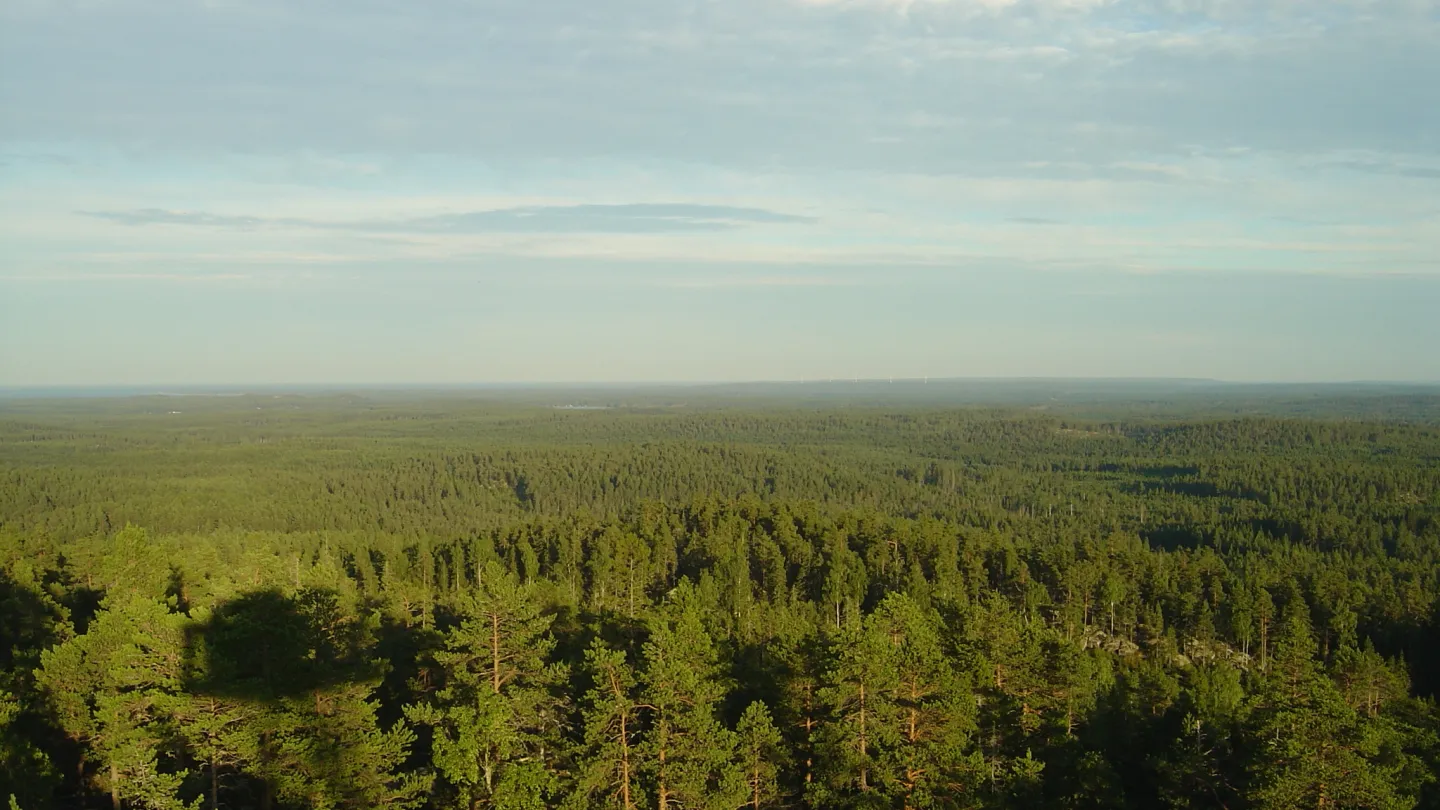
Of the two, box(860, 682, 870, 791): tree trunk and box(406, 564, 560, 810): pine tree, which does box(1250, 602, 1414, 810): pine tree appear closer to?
box(860, 682, 870, 791): tree trunk

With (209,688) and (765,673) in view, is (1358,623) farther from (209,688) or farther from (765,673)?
(209,688)

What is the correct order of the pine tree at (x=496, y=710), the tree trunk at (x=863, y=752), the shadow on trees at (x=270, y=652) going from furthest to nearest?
the tree trunk at (x=863, y=752) < the shadow on trees at (x=270, y=652) < the pine tree at (x=496, y=710)

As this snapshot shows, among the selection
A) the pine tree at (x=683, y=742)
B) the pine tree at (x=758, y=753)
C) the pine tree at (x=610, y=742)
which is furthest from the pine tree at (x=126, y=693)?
the pine tree at (x=758, y=753)

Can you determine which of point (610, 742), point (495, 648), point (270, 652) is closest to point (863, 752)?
point (610, 742)

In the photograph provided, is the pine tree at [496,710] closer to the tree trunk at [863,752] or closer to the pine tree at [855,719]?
the pine tree at [855,719]

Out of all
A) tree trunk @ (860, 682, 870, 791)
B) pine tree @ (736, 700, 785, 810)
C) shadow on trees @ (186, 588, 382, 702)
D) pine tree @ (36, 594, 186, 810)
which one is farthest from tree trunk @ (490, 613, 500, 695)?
tree trunk @ (860, 682, 870, 791)

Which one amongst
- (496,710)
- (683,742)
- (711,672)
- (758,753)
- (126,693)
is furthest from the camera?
(711,672)

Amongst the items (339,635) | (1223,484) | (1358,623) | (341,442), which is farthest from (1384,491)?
(341,442)

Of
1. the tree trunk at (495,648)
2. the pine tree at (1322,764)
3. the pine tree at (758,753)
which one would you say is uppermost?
the tree trunk at (495,648)

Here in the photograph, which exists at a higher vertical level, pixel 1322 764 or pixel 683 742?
pixel 1322 764

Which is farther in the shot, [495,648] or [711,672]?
[711,672]

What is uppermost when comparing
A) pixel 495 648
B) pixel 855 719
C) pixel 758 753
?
pixel 495 648

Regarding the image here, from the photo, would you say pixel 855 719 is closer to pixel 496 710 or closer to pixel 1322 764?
pixel 496 710
